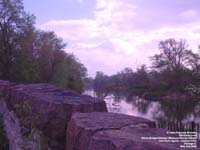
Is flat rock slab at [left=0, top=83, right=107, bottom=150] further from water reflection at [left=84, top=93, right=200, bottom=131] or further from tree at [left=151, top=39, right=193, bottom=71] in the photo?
tree at [left=151, top=39, right=193, bottom=71]

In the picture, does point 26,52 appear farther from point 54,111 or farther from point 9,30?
point 54,111

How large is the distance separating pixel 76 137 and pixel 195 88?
10426mm

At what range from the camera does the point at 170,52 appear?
54469mm

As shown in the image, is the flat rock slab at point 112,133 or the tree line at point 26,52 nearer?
the flat rock slab at point 112,133

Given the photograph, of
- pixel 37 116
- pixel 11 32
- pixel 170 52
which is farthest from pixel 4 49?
pixel 170 52

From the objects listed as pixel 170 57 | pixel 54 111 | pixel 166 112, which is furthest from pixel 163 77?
pixel 54 111

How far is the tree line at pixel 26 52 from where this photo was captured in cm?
2848

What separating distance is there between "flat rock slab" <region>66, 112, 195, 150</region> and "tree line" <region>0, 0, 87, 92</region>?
2362cm

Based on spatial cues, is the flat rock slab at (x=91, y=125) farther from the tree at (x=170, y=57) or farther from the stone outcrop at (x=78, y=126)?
the tree at (x=170, y=57)

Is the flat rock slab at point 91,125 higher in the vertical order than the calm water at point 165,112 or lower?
higher

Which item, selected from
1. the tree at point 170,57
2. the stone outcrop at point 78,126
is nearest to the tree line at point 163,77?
the tree at point 170,57

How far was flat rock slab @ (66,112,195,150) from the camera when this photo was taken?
2.10 metres

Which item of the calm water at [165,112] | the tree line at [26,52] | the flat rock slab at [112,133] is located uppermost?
the tree line at [26,52]

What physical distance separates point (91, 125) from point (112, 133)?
0.29 metres
